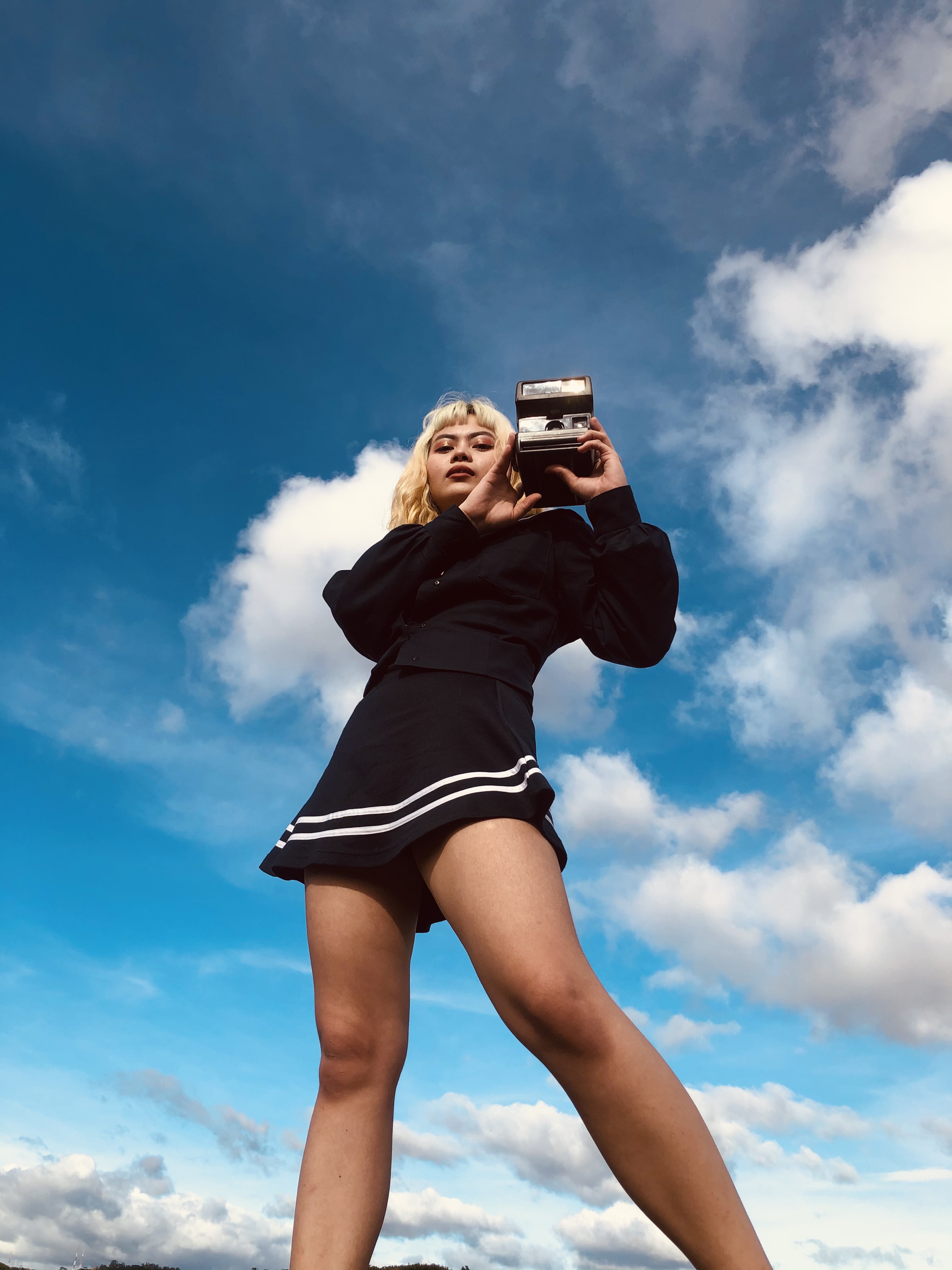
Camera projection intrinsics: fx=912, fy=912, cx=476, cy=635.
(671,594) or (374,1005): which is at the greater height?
(671,594)

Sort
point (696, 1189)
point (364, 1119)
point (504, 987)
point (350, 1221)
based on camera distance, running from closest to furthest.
→ point (696, 1189)
point (504, 987)
point (350, 1221)
point (364, 1119)

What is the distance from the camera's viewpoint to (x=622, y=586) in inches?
114

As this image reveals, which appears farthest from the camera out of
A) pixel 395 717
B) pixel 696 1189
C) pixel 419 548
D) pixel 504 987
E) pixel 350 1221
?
pixel 419 548

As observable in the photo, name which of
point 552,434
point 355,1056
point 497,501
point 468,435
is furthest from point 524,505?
point 355,1056

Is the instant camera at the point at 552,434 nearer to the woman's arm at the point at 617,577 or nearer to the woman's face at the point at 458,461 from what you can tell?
the woman's arm at the point at 617,577

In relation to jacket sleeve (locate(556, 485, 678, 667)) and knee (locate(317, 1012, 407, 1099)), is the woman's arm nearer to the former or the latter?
jacket sleeve (locate(556, 485, 678, 667))

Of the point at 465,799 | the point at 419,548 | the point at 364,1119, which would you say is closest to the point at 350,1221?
the point at 364,1119

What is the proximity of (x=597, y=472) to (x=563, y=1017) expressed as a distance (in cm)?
185

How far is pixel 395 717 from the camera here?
278cm

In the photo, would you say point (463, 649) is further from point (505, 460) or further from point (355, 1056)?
point (355, 1056)

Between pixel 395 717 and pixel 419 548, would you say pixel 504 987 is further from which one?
pixel 419 548

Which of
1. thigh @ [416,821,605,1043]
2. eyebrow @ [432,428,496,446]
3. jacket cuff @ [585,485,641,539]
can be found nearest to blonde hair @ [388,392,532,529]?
eyebrow @ [432,428,496,446]

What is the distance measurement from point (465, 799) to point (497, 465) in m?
1.31

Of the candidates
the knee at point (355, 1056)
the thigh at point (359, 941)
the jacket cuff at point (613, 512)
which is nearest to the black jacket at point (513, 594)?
the jacket cuff at point (613, 512)
